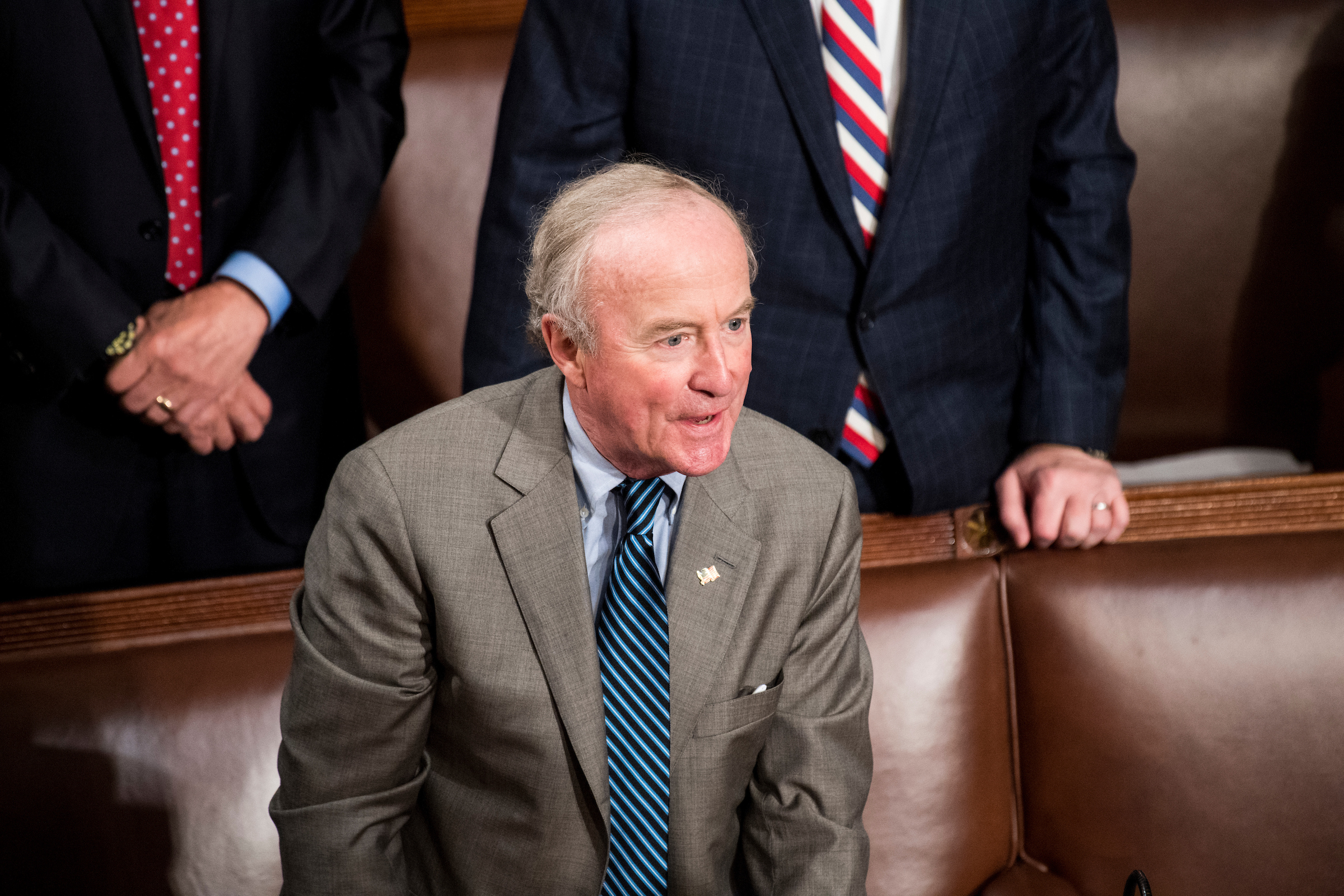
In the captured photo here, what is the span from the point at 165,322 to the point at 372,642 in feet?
2.38

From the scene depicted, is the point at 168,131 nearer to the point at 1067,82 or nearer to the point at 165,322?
the point at 165,322

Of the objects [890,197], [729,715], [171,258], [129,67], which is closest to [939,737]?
[729,715]

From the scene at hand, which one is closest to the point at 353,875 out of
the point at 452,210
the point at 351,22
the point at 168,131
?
the point at 168,131

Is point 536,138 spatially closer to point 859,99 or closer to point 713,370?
point 859,99

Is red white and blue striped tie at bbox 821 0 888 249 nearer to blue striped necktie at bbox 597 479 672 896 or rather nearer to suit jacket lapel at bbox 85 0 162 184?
blue striped necktie at bbox 597 479 672 896

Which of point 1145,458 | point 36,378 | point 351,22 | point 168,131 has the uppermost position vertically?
point 351,22

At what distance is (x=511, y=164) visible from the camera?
59.4 inches

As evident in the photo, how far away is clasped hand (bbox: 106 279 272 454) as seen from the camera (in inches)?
62.2

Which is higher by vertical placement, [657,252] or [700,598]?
[657,252]

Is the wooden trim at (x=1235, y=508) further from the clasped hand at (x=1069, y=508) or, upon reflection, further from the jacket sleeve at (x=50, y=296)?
the jacket sleeve at (x=50, y=296)

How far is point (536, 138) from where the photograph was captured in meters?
1.49

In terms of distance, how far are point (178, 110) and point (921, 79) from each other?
1026 millimetres

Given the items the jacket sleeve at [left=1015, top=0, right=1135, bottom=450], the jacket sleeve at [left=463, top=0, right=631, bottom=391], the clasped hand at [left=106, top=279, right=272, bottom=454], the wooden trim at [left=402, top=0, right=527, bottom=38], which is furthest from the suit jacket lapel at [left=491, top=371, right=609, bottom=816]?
the wooden trim at [left=402, top=0, right=527, bottom=38]

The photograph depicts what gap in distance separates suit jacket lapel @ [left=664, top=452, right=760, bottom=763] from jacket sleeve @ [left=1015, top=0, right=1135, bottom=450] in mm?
632
